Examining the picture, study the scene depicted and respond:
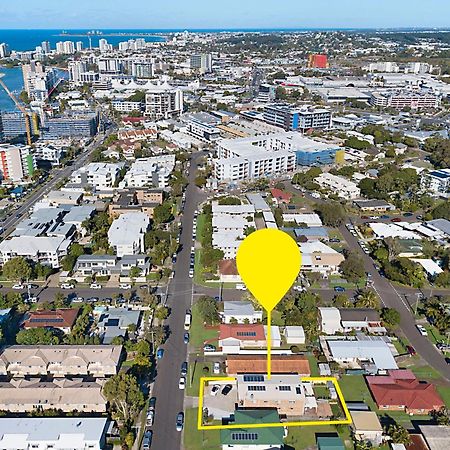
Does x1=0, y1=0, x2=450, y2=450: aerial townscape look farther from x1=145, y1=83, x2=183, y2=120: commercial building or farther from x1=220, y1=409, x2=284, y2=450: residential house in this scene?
x1=145, y1=83, x2=183, y2=120: commercial building

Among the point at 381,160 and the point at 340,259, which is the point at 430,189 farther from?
the point at 340,259

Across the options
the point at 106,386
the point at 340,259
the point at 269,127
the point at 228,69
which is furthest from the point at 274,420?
the point at 228,69

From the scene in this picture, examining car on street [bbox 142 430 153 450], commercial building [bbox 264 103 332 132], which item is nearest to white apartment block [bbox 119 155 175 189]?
commercial building [bbox 264 103 332 132]

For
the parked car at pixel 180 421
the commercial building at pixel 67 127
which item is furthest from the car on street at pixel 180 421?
the commercial building at pixel 67 127

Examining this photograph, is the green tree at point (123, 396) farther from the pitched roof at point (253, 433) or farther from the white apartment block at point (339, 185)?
the white apartment block at point (339, 185)

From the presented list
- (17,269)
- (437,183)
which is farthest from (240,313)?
(437,183)

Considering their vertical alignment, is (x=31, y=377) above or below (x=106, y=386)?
below

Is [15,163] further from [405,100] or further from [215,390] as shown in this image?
[405,100]
